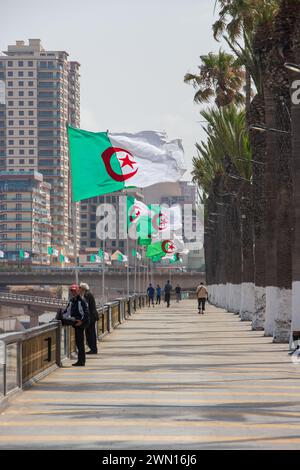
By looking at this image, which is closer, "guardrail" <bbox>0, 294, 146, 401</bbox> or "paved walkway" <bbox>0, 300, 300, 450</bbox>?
"paved walkway" <bbox>0, 300, 300, 450</bbox>

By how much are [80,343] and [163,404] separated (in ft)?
25.3

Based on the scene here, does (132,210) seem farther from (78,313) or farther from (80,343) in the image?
(78,313)

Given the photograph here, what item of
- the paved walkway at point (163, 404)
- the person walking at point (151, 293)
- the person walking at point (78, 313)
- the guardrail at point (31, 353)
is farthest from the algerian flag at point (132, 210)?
the person walking at point (78, 313)

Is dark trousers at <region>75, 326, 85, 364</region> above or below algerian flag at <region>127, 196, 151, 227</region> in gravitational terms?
below

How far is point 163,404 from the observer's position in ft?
57.2

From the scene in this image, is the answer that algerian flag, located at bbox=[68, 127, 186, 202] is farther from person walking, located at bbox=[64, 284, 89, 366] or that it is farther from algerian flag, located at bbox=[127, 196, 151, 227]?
algerian flag, located at bbox=[127, 196, 151, 227]

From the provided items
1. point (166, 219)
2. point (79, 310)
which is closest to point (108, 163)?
point (79, 310)

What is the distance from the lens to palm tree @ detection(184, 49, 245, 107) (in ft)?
220

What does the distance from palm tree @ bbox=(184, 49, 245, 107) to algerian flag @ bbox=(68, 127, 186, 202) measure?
2972cm

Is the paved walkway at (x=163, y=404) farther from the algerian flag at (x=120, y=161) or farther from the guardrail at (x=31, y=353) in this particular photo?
the algerian flag at (x=120, y=161)

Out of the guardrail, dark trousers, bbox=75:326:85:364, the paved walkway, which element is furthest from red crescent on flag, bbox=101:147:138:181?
dark trousers, bbox=75:326:85:364

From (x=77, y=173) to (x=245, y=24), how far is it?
1756cm

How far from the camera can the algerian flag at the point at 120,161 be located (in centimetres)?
3081

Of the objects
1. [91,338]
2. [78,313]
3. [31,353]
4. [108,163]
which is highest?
[108,163]
